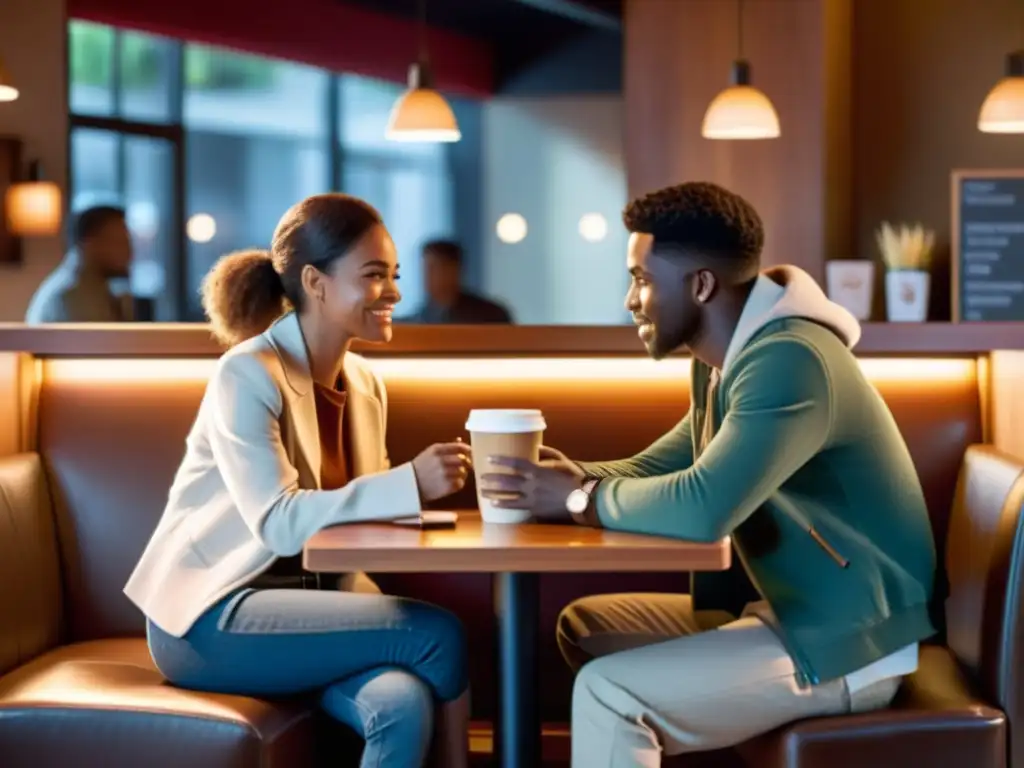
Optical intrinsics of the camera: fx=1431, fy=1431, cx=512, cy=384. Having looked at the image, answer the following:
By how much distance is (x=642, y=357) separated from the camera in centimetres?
316

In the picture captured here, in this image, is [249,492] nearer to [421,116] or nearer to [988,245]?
[988,245]

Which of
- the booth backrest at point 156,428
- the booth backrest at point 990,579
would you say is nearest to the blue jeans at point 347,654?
the booth backrest at point 156,428

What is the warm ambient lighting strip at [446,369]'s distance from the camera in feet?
10.5

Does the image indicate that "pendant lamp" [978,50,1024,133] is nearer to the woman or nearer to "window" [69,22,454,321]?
the woman

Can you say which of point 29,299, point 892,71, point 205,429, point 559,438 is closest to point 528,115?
point 29,299

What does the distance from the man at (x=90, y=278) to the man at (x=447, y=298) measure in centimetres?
139

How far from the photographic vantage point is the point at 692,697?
228 centimetres

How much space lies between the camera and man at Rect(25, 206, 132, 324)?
5910mm

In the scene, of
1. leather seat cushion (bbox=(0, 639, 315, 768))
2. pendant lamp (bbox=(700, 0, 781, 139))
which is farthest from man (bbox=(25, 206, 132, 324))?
leather seat cushion (bbox=(0, 639, 315, 768))

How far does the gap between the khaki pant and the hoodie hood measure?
47 cm

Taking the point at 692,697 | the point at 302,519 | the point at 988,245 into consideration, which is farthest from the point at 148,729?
the point at 988,245

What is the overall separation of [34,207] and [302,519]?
5666mm

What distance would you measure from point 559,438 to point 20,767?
1328mm

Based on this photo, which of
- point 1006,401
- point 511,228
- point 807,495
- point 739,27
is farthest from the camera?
point 511,228
